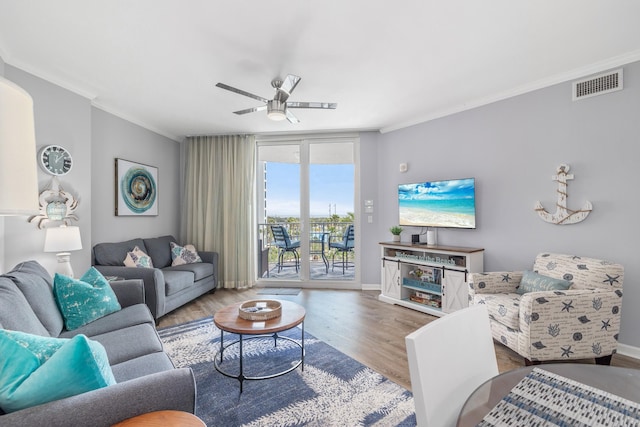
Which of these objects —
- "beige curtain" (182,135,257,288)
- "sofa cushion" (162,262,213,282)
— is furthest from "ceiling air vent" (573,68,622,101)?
"sofa cushion" (162,262,213,282)

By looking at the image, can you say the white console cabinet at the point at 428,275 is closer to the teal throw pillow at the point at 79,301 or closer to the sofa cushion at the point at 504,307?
the sofa cushion at the point at 504,307

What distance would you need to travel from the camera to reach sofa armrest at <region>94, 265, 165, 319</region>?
10.4 ft

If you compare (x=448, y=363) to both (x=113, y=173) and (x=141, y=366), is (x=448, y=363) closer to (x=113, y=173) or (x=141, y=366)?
(x=141, y=366)

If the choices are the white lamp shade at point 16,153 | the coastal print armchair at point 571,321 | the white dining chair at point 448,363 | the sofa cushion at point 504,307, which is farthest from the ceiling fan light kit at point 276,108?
the coastal print armchair at point 571,321

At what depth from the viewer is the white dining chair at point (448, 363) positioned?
0.82m

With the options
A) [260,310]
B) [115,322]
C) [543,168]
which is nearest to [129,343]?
[115,322]

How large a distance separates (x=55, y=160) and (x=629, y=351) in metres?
5.59

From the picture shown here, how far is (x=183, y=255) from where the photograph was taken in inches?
174

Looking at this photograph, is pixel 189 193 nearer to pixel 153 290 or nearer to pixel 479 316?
pixel 153 290

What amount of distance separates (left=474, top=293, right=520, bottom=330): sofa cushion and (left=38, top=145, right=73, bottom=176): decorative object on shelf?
4.17 m

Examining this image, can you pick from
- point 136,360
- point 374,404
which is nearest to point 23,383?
point 136,360

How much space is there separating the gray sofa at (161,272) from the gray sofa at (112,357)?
60 centimetres

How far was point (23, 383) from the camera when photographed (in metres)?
0.98

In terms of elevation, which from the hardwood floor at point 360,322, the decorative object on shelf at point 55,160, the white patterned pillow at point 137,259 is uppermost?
the decorative object on shelf at point 55,160
